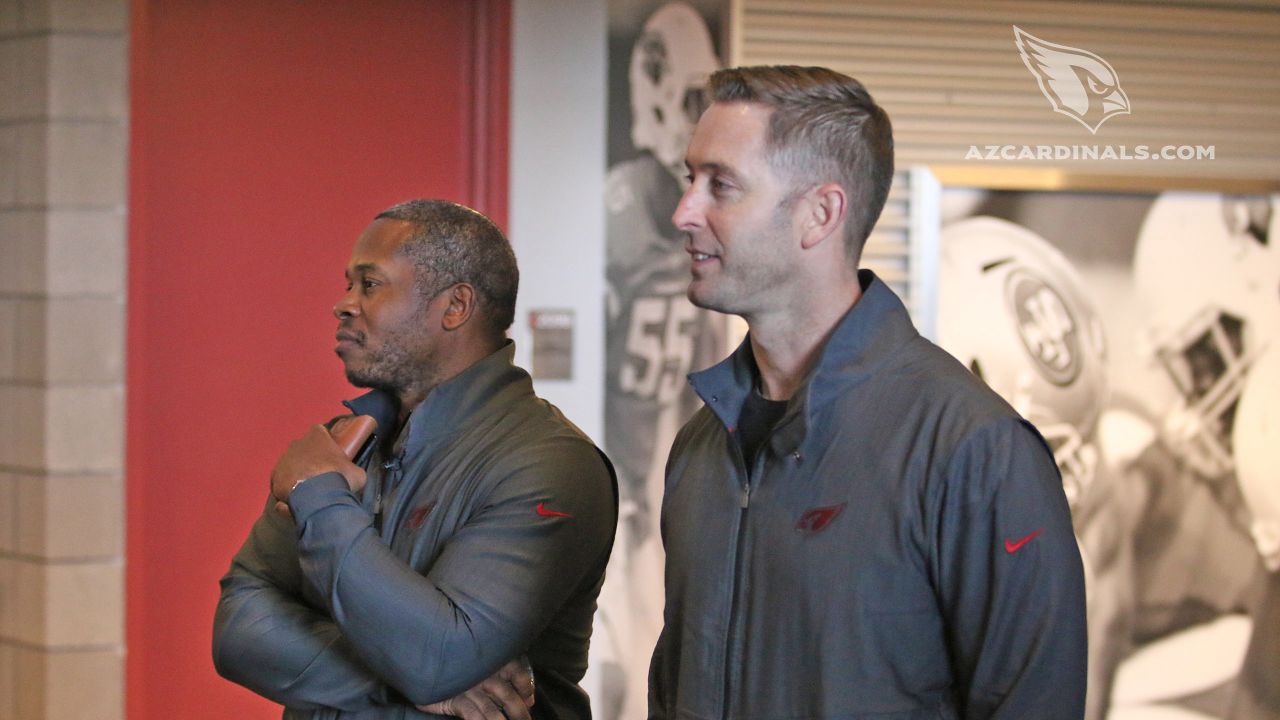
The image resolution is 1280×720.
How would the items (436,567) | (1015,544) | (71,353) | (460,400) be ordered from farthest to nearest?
1. (71,353)
2. (460,400)
3. (436,567)
4. (1015,544)

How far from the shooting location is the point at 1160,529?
11.7 feet

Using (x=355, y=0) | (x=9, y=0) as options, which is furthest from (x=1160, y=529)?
(x=9, y=0)

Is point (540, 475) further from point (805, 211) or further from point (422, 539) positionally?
point (805, 211)

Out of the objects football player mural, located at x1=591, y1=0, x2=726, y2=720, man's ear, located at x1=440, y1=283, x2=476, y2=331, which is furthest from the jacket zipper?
football player mural, located at x1=591, y1=0, x2=726, y2=720

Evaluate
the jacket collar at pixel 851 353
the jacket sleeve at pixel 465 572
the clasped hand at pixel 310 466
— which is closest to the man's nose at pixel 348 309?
the clasped hand at pixel 310 466

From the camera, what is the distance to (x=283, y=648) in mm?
1916

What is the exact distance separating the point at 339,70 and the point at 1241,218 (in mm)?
2529

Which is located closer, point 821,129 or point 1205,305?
point 821,129

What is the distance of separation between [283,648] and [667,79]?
81.8 inches

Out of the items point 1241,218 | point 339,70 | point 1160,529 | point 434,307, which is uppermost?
point 339,70

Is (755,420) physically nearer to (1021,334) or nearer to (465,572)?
(465,572)

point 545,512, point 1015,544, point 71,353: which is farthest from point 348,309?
point 71,353

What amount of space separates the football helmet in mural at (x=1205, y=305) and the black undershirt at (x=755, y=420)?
2.32 meters

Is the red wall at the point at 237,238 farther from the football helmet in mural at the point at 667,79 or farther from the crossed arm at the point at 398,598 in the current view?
the crossed arm at the point at 398,598
